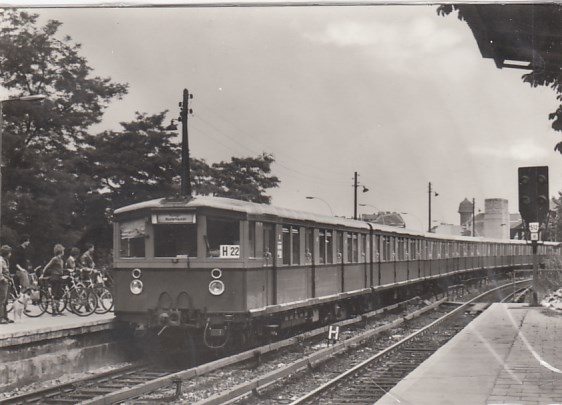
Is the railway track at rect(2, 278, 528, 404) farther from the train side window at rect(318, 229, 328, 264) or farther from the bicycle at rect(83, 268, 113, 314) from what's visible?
the bicycle at rect(83, 268, 113, 314)

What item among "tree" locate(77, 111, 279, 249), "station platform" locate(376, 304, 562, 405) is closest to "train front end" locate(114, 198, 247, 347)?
"tree" locate(77, 111, 279, 249)

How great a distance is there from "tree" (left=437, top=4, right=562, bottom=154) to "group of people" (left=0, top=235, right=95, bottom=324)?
7.46 m

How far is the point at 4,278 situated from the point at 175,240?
9.19 ft

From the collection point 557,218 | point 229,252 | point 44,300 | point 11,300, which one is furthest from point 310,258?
point 557,218

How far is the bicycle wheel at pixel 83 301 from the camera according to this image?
15023 mm

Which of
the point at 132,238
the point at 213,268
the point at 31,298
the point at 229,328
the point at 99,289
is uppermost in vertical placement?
the point at 132,238

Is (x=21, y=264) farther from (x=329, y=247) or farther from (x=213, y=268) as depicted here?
(x=329, y=247)

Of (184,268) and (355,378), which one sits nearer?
(355,378)

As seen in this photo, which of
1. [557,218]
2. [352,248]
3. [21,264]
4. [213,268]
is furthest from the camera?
[557,218]

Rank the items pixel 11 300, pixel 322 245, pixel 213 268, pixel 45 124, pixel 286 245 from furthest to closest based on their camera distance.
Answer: pixel 322 245 < pixel 11 300 < pixel 286 245 < pixel 213 268 < pixel 45 124

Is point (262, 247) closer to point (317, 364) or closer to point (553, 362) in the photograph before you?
point (317, 364)

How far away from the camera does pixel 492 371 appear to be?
10.3m

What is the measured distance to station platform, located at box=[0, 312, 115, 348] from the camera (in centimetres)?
1114

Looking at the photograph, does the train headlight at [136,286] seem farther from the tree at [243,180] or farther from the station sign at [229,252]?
the tree at [243,180]
